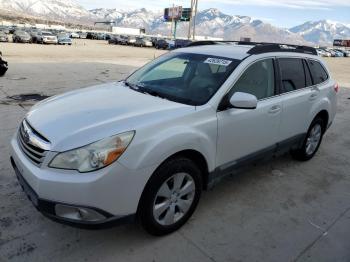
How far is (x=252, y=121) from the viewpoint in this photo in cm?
377

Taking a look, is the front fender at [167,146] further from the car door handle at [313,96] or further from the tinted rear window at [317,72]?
the tinted rear window at [317,72]

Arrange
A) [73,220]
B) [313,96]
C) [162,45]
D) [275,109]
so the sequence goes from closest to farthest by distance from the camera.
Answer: [73,220], [275,109], [313,96], [162,45]

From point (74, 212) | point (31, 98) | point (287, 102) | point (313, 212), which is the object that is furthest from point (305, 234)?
point (31, 98)

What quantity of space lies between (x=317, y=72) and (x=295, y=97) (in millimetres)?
1016

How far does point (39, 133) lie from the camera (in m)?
2.89

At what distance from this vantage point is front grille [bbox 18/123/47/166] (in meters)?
2.74

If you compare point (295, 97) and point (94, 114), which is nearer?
point (94, 114)

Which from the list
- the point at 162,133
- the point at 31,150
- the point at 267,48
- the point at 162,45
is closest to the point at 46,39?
the point at 162,45

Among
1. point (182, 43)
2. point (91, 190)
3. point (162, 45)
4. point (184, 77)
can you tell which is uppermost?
point (184, 77)

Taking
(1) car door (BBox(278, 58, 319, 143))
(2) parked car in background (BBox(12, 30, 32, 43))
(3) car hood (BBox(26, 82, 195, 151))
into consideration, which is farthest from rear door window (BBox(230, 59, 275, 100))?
(2) parked car in background (BBox(12, 30, 32, 43))

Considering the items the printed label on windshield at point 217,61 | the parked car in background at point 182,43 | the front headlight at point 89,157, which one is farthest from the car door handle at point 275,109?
the front headlight at point 89,157

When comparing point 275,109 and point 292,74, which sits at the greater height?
point 292,74

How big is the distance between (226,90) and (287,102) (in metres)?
1.21

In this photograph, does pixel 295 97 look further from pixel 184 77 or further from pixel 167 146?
pixel 167 146
